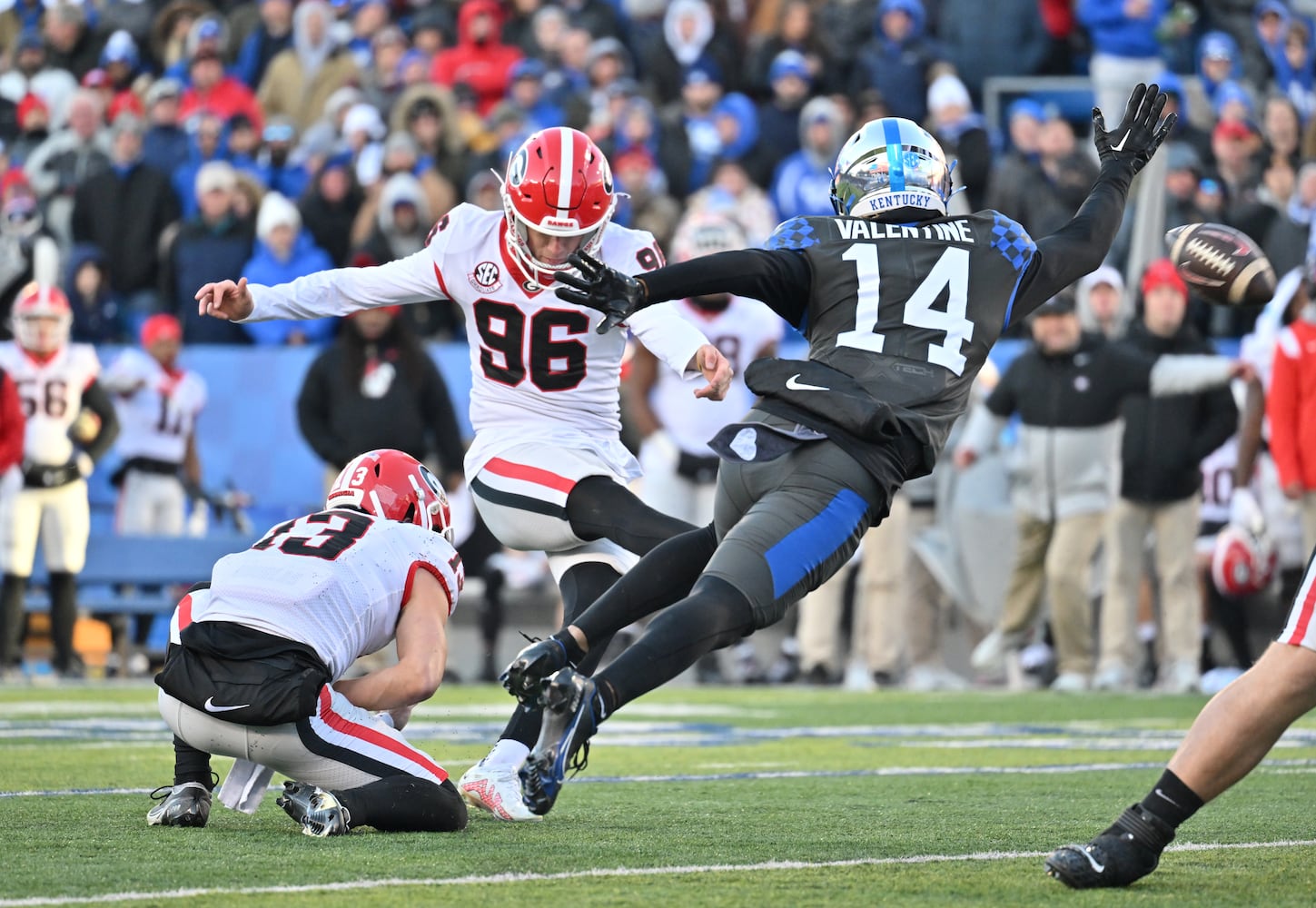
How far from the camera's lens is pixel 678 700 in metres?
10.4

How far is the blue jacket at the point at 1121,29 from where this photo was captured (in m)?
13.4

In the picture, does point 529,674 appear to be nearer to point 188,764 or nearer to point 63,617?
point 188,764

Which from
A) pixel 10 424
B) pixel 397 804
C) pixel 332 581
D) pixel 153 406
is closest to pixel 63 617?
pixel 10 424

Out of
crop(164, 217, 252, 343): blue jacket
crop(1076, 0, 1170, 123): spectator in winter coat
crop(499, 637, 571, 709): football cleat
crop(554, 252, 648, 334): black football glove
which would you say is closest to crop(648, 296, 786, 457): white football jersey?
crop(1076, 0, 1170, 123): spectator in winter coat

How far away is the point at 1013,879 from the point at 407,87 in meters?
12.1

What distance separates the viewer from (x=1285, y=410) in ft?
33.8

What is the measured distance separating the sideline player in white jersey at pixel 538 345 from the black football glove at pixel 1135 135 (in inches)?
47.1

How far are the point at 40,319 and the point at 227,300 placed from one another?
23.0 feet

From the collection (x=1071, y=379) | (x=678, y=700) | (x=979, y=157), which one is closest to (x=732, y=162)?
(x=979, y=157)

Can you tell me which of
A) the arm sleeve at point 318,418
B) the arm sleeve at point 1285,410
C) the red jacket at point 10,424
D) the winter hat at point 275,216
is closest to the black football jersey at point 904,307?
the arm sleeve at point 1285,410

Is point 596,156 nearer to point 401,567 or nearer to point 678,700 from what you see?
point 401,567

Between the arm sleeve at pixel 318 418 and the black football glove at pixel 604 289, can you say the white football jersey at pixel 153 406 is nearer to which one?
the arm sleeve at pixel 318 418

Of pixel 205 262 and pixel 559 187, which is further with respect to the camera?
pixel 205 262

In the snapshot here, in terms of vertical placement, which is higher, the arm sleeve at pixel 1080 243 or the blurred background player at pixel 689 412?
the arm sleeve at pixel 1080 243
